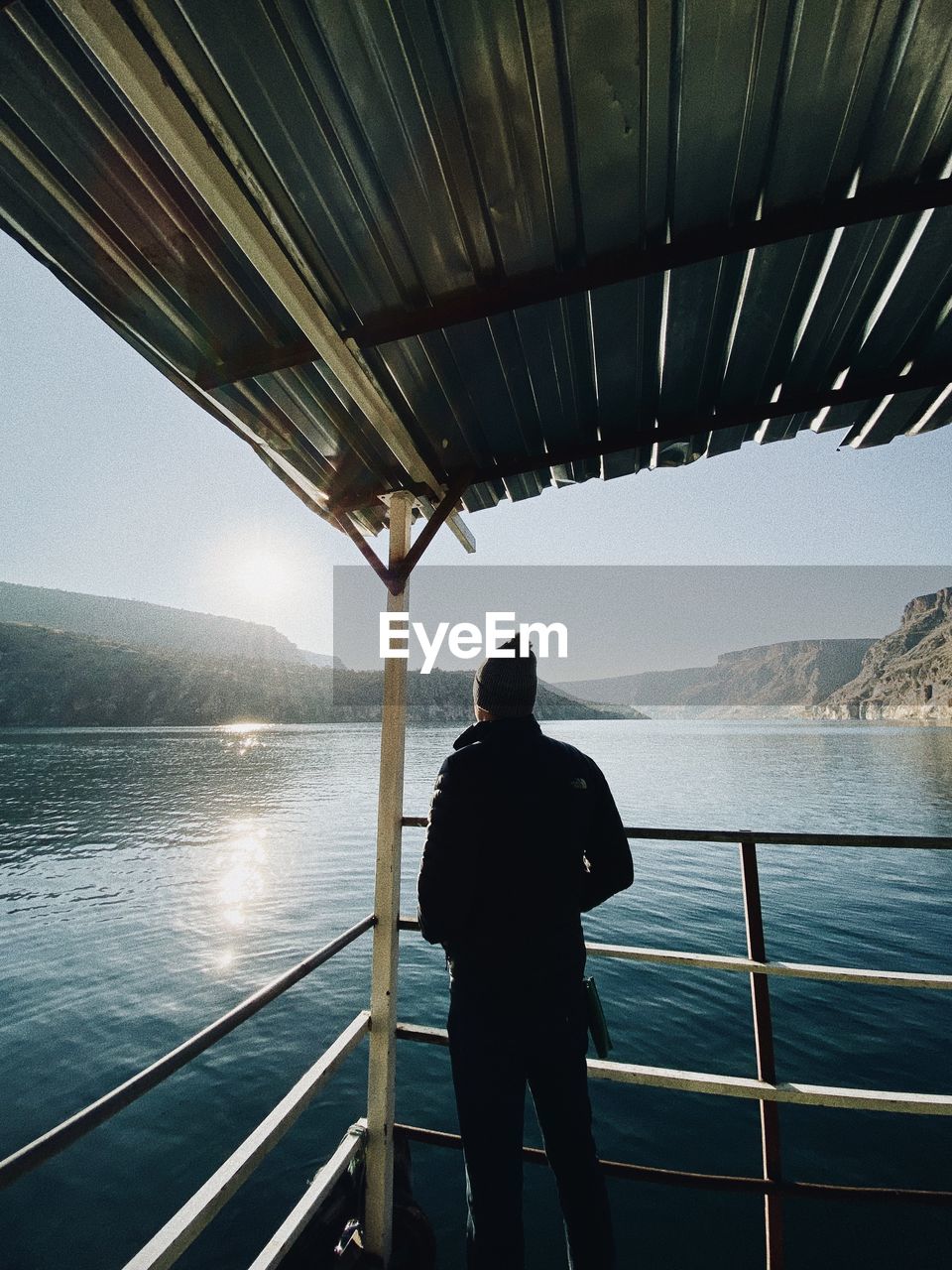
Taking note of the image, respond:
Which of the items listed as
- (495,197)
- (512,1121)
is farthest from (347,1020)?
(495,197)

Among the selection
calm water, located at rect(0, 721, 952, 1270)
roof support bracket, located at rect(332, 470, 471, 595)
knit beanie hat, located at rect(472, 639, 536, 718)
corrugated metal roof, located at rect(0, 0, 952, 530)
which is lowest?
calm water, located at rect(0, 721, 952, 1270)

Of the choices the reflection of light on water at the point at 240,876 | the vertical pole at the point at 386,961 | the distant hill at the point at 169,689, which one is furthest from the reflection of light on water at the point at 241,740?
the vertical pole at the point at 386,961

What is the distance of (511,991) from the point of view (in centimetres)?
192

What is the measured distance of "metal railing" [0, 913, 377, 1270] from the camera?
108 centimetres

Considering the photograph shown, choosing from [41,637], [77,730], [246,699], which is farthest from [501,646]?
[41,637]

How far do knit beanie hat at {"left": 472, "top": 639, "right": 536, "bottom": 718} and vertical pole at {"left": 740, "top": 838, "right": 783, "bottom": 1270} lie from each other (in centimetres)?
127

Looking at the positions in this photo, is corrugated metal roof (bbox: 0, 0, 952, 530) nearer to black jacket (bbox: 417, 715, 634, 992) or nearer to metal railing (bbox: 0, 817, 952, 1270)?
black jacket (bbox: 417, 715, 634, 992)

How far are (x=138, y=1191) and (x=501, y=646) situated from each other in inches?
337

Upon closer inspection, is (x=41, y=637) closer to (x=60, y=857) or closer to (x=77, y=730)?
(x=77, y=730)

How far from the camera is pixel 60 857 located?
23.2m

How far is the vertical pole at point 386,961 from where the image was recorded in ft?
8.97

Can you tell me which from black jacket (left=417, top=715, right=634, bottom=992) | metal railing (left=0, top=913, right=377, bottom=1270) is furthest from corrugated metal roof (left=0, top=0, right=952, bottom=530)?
metal railing (left=0, top=913, right=377, bottom=1270)

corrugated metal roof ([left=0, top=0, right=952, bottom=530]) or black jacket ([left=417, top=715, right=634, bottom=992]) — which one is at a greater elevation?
corrugated metal roof ([left=0, top=0, right=952, bottom=530])

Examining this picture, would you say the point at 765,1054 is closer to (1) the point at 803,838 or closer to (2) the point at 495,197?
(1) the point at 803,838
